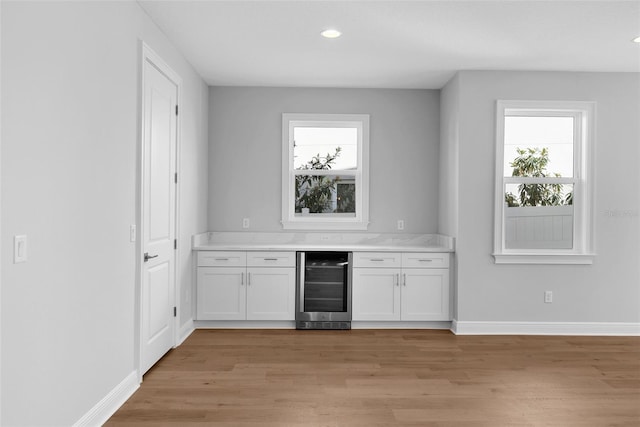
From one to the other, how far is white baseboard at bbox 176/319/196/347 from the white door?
0.64 feet

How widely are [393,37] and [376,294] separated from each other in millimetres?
2461

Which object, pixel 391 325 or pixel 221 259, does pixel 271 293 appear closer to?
pixel 221 259

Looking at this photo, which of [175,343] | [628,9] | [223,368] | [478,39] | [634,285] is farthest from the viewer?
[634,285]

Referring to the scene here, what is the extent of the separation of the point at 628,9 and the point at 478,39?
1.02 meters

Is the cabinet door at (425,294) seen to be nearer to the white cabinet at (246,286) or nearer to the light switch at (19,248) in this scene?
the white cabinet at (246,286)

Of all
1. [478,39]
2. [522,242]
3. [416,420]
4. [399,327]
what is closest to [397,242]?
[399,327]

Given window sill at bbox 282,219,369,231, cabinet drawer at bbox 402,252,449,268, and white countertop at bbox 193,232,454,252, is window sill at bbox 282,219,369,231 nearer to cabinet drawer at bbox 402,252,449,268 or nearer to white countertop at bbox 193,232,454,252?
white countertop at bbox 193,232,454,252

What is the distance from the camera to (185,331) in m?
4.58

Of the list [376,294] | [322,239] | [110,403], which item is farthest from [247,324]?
[110,403]

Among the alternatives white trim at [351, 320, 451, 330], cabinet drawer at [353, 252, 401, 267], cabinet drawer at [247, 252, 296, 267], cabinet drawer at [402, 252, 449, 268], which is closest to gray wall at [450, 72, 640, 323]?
cabinet drawer at [402, 252, 449, 268]

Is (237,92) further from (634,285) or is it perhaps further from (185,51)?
(634,285)

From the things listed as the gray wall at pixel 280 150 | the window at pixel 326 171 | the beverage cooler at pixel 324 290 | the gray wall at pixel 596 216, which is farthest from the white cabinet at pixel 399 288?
the window at pixel 326 171

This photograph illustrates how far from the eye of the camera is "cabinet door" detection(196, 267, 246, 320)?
4875 mm

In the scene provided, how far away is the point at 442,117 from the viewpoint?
17.7ft
